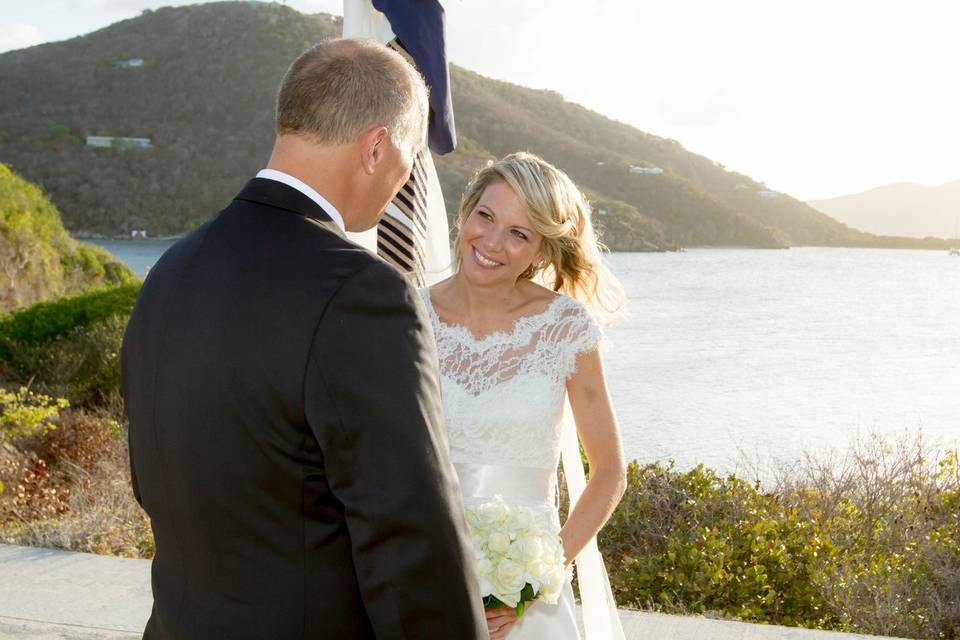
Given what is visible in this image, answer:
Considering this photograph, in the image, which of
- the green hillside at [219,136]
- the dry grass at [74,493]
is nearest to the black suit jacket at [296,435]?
the dry grass at [74,493]

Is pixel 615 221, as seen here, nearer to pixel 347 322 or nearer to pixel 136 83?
pixel 136 83

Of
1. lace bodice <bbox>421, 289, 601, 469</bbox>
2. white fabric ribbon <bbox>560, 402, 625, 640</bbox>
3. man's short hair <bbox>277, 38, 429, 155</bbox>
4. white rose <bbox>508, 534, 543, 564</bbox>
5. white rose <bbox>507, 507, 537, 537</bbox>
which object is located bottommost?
white fabric ribbon <bbox>560, 402, 625, 640</bbox>

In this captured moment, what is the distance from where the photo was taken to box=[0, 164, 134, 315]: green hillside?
12.3 m

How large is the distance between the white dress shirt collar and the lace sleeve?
131cm

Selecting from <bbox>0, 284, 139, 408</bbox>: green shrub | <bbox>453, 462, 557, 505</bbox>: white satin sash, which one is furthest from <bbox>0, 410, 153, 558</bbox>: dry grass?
<bbox>453, 462, 557, 505</bbox>: white satin sash

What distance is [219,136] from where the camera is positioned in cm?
3688

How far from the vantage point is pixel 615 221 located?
42.8m

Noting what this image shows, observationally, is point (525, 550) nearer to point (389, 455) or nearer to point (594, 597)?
point (594, 597)

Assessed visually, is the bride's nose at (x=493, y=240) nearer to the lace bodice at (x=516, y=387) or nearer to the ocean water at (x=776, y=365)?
the lace bodice at (x=516, y=387)

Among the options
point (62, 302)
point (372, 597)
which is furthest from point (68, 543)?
point (62, 302)

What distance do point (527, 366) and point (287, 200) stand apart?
137 centimetres

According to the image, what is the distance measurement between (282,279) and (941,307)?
25308 millimetres

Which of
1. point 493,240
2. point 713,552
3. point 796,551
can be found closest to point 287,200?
point 493,240

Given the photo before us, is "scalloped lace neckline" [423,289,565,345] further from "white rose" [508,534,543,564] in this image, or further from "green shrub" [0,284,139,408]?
"green shrub" [0,284,139,408]
